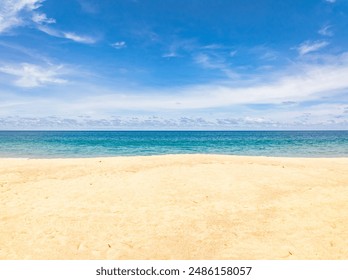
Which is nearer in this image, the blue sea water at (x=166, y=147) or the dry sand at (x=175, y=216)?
the dry sand at (x=175, y=216)

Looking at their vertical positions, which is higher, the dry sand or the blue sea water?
the dry sand

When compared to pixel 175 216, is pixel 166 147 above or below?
below

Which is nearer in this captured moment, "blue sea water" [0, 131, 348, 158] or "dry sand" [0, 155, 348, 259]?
"dry sand" [0, 155, 348, 259]

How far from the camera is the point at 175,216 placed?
8.45m

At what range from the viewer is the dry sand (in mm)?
6391

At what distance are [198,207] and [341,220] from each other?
4341 millimetres

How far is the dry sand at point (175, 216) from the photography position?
639cm

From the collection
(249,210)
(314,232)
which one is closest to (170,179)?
(249,210)

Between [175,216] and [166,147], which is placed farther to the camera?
[166,147]

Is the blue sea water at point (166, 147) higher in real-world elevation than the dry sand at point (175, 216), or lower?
lower

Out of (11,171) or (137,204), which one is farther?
(11,171)

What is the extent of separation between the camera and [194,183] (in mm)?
12578
